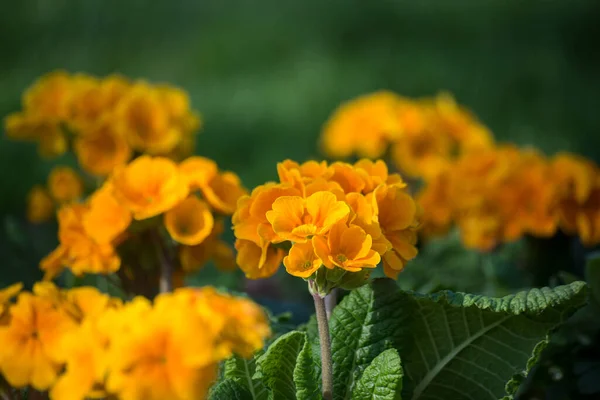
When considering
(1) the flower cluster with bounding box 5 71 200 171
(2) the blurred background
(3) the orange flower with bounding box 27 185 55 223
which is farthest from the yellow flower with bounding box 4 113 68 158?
(2) the blurred background

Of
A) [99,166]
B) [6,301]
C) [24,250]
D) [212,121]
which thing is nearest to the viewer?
[6,301]

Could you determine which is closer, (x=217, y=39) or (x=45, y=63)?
(x=45, y=63)

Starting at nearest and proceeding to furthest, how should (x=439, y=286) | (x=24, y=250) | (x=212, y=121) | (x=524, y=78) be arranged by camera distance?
(x=439, y=286) < (x=24, y=250) < (x=212, y=121) < (x=524, y=78)

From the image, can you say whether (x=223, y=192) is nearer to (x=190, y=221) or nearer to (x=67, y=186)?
(x=190, y=221)

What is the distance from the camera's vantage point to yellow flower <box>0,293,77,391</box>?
1.18 m

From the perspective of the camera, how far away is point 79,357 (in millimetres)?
1108

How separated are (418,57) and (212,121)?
1.52 m

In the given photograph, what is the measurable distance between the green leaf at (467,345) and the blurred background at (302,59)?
260 centimetres

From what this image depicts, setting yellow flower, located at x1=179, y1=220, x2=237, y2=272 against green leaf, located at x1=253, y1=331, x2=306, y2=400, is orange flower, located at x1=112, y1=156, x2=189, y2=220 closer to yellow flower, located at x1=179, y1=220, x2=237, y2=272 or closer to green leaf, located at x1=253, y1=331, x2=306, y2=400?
yellow flower, located at x1=179, y1=220, x2=237, y2=272

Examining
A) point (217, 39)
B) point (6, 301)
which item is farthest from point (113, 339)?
point (217, 39)

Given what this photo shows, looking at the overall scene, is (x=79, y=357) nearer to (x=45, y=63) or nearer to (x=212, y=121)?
(x=212, y=121)

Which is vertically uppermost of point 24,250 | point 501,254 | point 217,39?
point 217,39

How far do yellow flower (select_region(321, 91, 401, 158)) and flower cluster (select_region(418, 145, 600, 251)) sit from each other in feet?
1.16

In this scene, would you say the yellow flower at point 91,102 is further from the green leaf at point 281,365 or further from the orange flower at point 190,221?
→ the green leaf at point 281,365
